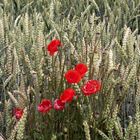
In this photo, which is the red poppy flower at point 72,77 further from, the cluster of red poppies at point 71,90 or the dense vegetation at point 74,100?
the dense vegetation at point 74,100

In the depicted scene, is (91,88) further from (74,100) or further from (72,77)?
(74,100)

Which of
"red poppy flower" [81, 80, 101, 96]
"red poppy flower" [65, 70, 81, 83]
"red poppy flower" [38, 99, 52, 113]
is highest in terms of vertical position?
"red poppy flower" [65, 70, 81, 83]

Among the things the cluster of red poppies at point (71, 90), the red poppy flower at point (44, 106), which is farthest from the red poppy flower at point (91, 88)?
the red poppy flower at point (44, 106)

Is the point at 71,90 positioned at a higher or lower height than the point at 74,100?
higher

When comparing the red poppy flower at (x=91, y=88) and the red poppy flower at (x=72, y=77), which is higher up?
the red poppy flower at (x=72, y=77)

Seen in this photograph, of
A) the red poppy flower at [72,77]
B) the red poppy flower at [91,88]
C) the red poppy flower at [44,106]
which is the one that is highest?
the red poppy flower at [72,77]

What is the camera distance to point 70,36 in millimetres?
1843

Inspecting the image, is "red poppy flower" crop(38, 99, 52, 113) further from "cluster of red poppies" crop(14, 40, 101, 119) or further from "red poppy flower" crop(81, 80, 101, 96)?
"red poppy flower" crop(81, 80, 101, 96)

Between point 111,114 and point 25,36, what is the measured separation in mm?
738

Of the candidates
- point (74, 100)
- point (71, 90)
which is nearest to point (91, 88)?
point (71, 90)

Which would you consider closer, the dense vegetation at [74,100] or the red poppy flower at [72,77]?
the red poppy flower at [72,77]

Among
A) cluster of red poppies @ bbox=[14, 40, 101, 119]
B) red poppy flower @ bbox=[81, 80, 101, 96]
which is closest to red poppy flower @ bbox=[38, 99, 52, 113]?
cluster of red poppies @ bbox=[14, 40, 101, 119]

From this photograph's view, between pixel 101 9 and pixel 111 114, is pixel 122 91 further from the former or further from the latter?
pixel 101 9

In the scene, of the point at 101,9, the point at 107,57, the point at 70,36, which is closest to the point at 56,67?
the point at 107,57
